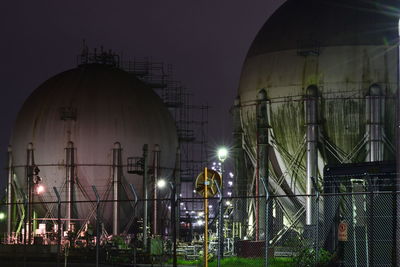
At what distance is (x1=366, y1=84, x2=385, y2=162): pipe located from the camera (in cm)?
4069

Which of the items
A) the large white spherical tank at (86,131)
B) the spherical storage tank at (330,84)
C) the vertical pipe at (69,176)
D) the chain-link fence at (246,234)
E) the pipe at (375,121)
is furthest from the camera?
the large white spherical tank at (86,131)

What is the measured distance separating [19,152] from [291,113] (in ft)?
77.7

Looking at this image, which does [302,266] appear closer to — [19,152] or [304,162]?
[304,162]

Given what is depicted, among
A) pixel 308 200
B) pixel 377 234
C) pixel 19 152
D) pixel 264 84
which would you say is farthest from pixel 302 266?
pixel 19 152

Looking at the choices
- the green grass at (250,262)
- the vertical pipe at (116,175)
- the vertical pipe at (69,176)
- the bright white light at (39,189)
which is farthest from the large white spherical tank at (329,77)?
the vertical pipe at (69,176)

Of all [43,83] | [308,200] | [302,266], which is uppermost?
[43,83]

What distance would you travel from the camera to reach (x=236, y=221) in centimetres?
4619

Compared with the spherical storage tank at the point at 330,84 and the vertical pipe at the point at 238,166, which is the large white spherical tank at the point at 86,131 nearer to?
the vertical pipe at the point at 238,166

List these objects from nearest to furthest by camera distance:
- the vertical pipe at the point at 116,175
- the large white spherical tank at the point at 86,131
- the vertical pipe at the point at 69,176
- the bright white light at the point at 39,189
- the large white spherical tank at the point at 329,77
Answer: the large white spherical tank at the point at 329,77 < the bright white light at the point at 39,189 < the vertical pipe at the point at 69,176 < the vertical pipe at the point at 116,175 < the large white spherical tank at the point at 86,131

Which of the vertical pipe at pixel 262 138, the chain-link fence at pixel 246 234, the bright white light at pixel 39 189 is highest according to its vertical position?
the vertical pipe at pixel 262 138

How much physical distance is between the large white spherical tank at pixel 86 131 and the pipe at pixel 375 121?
69.0 ft

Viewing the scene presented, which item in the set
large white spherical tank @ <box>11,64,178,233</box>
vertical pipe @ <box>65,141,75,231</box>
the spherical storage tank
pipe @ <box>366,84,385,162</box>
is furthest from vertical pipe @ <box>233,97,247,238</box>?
vertical pipe @ <box>65,141,75,231</box>

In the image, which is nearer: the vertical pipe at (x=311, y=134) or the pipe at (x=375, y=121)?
the pipe at (x=375, y=121)

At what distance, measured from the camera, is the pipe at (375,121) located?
40.7 metres
